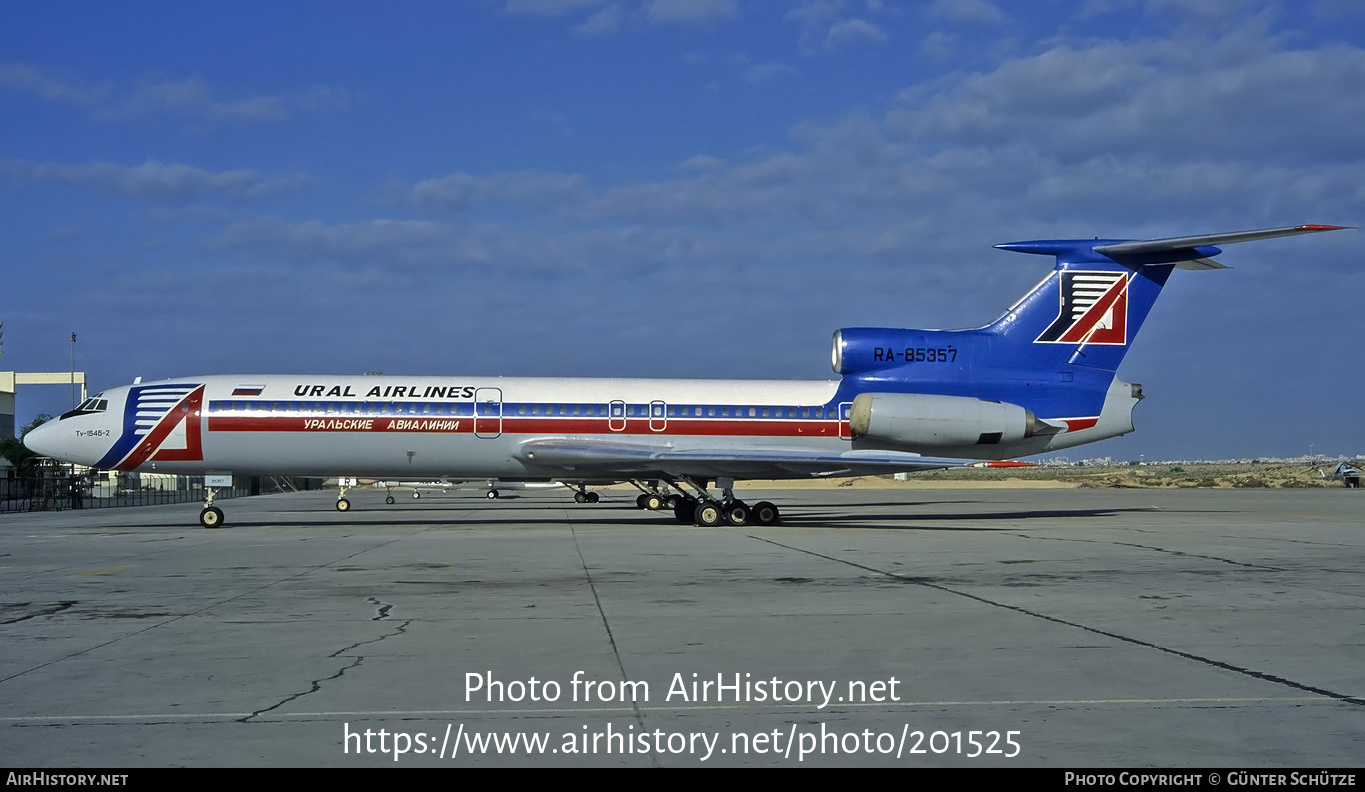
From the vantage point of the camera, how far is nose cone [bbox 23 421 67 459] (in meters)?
26.7

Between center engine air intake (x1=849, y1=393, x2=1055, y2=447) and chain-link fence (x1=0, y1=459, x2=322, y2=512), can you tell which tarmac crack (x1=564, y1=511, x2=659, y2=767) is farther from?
chain-link fence (x1=0, y1=459, x2=322, y2=512)

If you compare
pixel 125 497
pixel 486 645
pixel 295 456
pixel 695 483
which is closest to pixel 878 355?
pixel 695 483

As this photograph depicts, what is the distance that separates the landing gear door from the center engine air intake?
8.74m

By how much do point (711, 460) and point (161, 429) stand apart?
12813mm

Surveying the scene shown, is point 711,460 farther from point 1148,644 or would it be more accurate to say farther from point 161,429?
point 1148,644

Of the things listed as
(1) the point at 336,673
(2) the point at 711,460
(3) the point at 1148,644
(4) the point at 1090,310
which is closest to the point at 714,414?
(2) the point at 711,460

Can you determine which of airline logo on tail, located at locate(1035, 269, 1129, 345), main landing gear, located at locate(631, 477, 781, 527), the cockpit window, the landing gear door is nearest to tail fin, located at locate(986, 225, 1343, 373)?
airline logo on tail, located at locate(1035, 269, 1129, 345)

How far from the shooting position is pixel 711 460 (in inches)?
1039

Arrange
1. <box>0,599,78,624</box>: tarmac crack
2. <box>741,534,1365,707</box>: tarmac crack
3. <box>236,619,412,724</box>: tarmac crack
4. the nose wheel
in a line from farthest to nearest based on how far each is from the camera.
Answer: the nose wheel → <box>0,599,78,624</box>: tarmac crack → <box>741,534,1365,707</box>: tarmac crack → <box>236,619,412,724</box>: tarmac crack

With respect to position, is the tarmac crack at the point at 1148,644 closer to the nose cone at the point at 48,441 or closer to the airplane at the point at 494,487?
the nose cone at the point at 48,441

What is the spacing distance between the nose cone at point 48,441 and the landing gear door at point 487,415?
958 cm

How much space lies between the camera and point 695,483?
2805 cm
